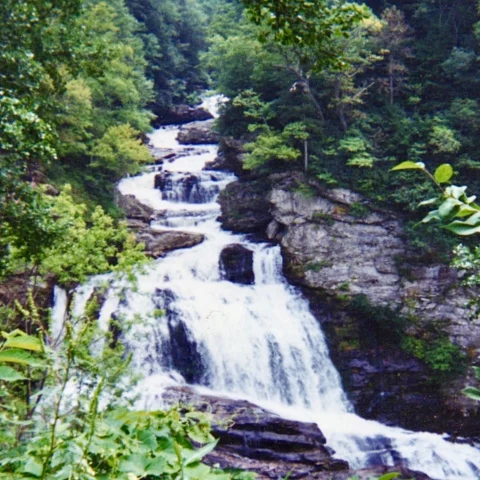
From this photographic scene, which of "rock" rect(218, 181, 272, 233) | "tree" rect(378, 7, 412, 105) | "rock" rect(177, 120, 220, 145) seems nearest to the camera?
"rock" rect(218, 181, 272, 233)

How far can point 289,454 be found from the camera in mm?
9406

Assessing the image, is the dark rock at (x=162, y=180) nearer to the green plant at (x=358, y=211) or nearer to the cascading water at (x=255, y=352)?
the cascading water at (x=255, y=352)

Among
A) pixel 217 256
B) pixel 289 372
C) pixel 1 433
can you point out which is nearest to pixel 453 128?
pixel 217 256

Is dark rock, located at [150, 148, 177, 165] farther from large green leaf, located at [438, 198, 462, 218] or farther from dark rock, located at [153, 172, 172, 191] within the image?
large green leaf, located at [438, 198, 462, 218]

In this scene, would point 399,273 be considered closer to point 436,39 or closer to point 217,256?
point 217,256

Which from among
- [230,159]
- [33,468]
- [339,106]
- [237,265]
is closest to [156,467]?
[33,468]

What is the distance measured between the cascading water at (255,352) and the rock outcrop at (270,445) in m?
0.62

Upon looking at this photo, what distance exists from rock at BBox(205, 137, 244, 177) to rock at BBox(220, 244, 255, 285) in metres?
4.40

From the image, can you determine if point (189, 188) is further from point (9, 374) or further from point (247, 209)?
point (9, 374)

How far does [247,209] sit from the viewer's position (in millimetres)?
16594

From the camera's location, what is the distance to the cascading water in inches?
411

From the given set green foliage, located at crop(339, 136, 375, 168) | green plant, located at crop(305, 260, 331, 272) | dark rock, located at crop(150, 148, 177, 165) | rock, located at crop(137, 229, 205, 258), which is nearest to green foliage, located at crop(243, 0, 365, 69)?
green plant, located at crop(305, 260, 331, 272)

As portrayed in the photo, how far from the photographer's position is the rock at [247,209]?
16.4 metres

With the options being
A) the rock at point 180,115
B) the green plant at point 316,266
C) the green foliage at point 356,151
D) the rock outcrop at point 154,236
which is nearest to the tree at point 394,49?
the green foliage at point 356,151
